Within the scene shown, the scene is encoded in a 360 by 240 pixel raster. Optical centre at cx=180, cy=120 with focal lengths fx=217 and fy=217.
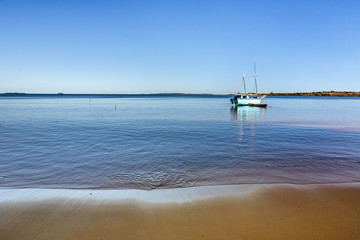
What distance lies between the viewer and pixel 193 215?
5.54 meters

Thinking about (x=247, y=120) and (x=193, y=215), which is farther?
(x=247, y=120)

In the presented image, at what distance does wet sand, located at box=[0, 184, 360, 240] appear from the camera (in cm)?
473

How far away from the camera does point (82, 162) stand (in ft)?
34.8

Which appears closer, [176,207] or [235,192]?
[176,207]

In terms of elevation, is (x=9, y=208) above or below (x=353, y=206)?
above

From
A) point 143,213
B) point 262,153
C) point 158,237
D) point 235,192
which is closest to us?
point 158,237

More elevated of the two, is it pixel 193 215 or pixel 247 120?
pixel 247 120

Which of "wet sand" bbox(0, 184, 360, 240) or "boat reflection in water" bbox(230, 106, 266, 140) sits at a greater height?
"boat reflection in water" bbox(230, 106, 266, 140)

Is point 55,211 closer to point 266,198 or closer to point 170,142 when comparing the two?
point 266,198

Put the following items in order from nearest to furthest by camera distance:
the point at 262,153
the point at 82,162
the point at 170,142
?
the point at 82,162 < the point at 262,153 < the point at 170,142

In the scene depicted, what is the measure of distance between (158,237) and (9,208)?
4.34m

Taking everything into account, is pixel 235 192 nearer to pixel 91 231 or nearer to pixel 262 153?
pixel 91 231

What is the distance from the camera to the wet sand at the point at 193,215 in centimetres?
473

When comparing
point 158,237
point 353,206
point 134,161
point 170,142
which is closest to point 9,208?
point 158,237
